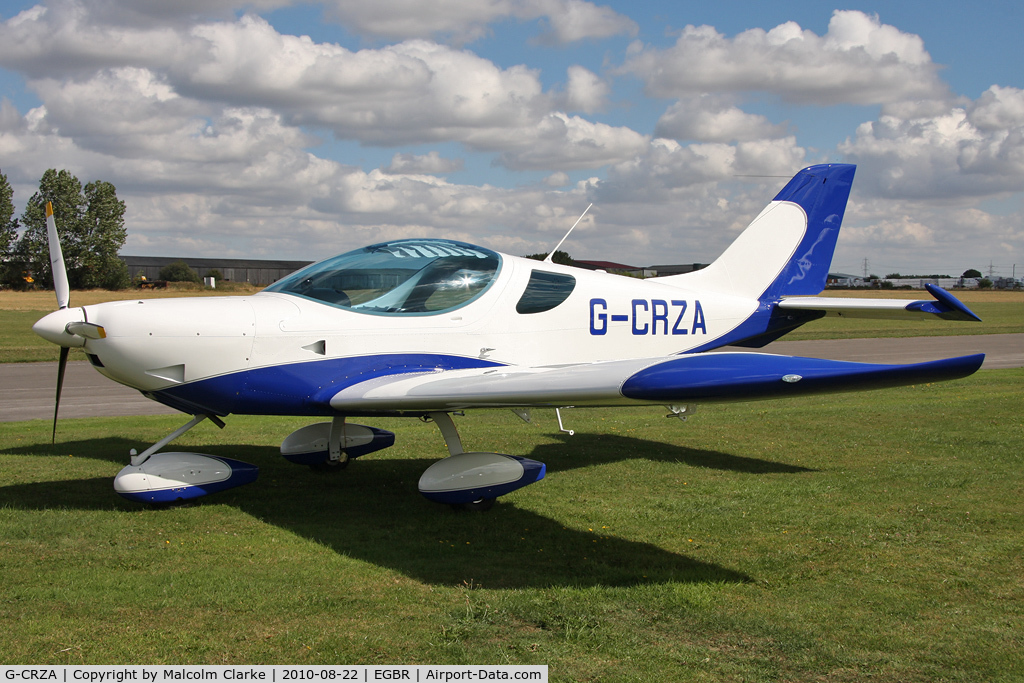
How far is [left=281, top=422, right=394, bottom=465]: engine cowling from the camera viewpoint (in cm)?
809

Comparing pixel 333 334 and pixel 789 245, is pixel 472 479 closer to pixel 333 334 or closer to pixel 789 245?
pixel 333 334

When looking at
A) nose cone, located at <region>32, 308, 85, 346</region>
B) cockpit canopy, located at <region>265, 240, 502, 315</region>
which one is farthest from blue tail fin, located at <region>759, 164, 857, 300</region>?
nose cone, located at <region>32, 308, 85, 346</region>

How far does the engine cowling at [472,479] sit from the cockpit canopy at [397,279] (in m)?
1.37

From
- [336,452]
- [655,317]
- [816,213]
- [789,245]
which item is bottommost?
[336,452]

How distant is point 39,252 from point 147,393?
6905 cm

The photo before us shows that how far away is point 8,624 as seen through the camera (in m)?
4.06

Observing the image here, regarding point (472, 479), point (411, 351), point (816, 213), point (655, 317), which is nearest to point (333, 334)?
point (411, 351)

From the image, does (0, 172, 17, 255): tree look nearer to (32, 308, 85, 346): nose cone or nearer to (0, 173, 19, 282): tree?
(0, 173, 19, 282): tree

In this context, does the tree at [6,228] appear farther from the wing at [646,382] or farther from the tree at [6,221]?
the wing at [646,382]

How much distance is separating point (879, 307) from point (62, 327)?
7.51 m

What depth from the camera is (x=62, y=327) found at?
597cm

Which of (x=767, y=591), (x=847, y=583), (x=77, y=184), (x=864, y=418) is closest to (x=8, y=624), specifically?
(x=767, y=591)

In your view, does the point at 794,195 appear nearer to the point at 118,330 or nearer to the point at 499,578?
the point at 499,578
